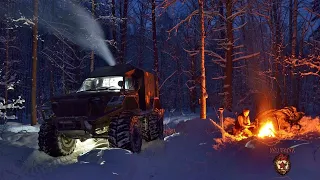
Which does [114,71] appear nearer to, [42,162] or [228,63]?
[42,162]

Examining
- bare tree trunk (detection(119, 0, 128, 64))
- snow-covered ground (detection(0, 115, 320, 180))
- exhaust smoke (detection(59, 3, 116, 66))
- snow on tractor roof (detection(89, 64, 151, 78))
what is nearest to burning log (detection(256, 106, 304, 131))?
snow-covered ground (detection(0, 115, 320, 180))

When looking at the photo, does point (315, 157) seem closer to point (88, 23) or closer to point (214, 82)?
point (88, 23)

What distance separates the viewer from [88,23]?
21.5 metres

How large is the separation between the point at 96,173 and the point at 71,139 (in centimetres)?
403

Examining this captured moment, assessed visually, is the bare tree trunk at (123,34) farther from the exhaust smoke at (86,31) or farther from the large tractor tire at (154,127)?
the large tractor tire at (154,127)

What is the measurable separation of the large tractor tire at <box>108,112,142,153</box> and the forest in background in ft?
10.3

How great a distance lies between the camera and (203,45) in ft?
46.7

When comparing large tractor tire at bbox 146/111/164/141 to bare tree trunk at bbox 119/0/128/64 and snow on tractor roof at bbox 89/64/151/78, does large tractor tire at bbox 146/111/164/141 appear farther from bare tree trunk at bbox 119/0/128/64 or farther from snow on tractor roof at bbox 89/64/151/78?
bare tree trunk at bbox 119/0/128/64

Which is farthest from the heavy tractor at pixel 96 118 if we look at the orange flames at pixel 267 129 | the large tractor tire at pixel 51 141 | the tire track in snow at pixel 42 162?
the orange flames at pixel 267 129

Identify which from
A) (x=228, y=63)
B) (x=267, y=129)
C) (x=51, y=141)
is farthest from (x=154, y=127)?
(x=228, y=63)

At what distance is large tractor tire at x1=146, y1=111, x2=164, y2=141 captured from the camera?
11.2 m

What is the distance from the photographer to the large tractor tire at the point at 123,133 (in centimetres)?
822

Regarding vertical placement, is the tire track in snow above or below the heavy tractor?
below

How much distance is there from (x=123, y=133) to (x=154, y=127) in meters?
3.26
